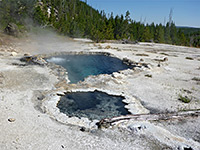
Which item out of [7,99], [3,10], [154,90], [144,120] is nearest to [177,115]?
[144,120]

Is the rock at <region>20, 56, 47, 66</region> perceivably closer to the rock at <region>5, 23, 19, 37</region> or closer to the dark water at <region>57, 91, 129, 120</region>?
the dark water at <region>57, 91, 129, 120</region>

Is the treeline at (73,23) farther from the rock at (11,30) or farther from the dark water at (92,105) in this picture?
the dark water at (92,105)

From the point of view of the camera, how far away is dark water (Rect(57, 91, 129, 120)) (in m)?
12.5

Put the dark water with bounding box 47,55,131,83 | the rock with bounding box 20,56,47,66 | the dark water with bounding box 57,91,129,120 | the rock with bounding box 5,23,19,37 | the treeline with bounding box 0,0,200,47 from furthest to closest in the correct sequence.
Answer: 1. the treeline with bounding box 0,0,200,47
2. the rock with bounding box 5,23,19,37
3. the rock with bounding box 20,56,47,66
4. the dark water with bounding box 47,55,131,83
5. the dark water with bounding box 57,91,129,120

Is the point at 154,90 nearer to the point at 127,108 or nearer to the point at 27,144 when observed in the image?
the point at 127,108

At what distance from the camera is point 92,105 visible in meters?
13.9

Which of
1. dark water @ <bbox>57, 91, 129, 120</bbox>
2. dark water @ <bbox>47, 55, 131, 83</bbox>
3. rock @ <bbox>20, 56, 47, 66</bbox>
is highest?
rock @ <bbox>20, 56, 47, 66</bbox>

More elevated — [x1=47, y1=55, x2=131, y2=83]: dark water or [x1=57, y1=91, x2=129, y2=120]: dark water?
[x1=47, y1=55, x2=131, y2=83]: dark water

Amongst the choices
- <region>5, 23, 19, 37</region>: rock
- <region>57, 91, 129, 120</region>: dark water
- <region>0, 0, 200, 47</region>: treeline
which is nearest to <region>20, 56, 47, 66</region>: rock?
<region>57, 91, 129, 120</region>: dark water

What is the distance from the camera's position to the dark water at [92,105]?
12.5 m

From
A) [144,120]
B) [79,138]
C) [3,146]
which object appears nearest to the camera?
[3,146]

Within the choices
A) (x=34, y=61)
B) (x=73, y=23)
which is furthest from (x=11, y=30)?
(x=73, y=23)

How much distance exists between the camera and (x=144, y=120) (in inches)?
430

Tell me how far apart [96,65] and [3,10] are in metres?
34.9
